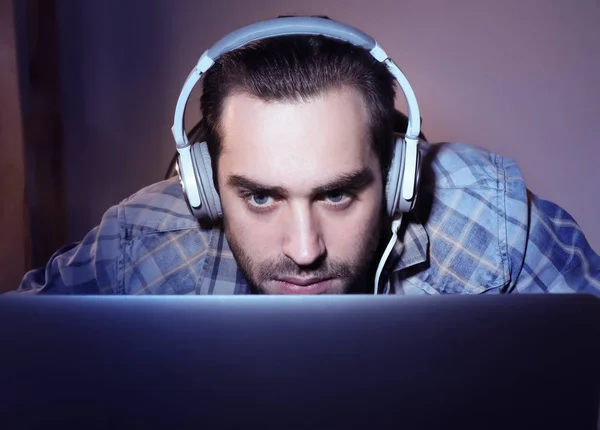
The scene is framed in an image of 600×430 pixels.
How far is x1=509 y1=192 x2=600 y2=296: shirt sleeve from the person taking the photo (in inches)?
42.8

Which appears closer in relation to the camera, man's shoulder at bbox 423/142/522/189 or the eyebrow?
the eyebrow

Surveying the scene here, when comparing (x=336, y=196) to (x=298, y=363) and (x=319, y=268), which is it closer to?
(x=319, y=268)

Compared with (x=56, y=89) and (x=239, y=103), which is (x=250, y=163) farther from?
(x=56, y=89)

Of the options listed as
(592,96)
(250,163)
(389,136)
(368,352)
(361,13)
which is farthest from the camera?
(592,96)

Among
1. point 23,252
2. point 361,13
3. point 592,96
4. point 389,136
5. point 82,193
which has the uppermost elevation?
point 361,13

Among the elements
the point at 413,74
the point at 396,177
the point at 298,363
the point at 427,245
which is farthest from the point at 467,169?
the point at 298,363

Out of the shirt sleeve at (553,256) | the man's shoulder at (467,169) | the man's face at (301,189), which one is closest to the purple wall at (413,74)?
the man's shoulder at (467,169)

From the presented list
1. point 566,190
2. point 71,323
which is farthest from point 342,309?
point 566,190

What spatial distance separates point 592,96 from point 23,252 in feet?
7.27

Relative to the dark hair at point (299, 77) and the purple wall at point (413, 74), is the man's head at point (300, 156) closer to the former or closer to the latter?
the dark hair at point (299, 77)

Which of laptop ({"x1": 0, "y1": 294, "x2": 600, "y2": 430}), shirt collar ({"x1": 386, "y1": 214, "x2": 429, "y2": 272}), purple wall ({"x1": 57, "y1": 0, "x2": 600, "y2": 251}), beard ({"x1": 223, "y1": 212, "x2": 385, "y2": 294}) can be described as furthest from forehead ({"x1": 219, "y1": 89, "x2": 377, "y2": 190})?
purple wall ({"x1": 57, "y1": 0, "x2": 600, "y2": 251})

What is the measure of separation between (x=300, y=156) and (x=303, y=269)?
8.5 inches

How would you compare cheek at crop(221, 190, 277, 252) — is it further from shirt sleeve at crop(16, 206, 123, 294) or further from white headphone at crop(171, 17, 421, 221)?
shirt sleeve at crop(16, 206, 123, 294)

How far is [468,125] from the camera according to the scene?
1.83 meters
